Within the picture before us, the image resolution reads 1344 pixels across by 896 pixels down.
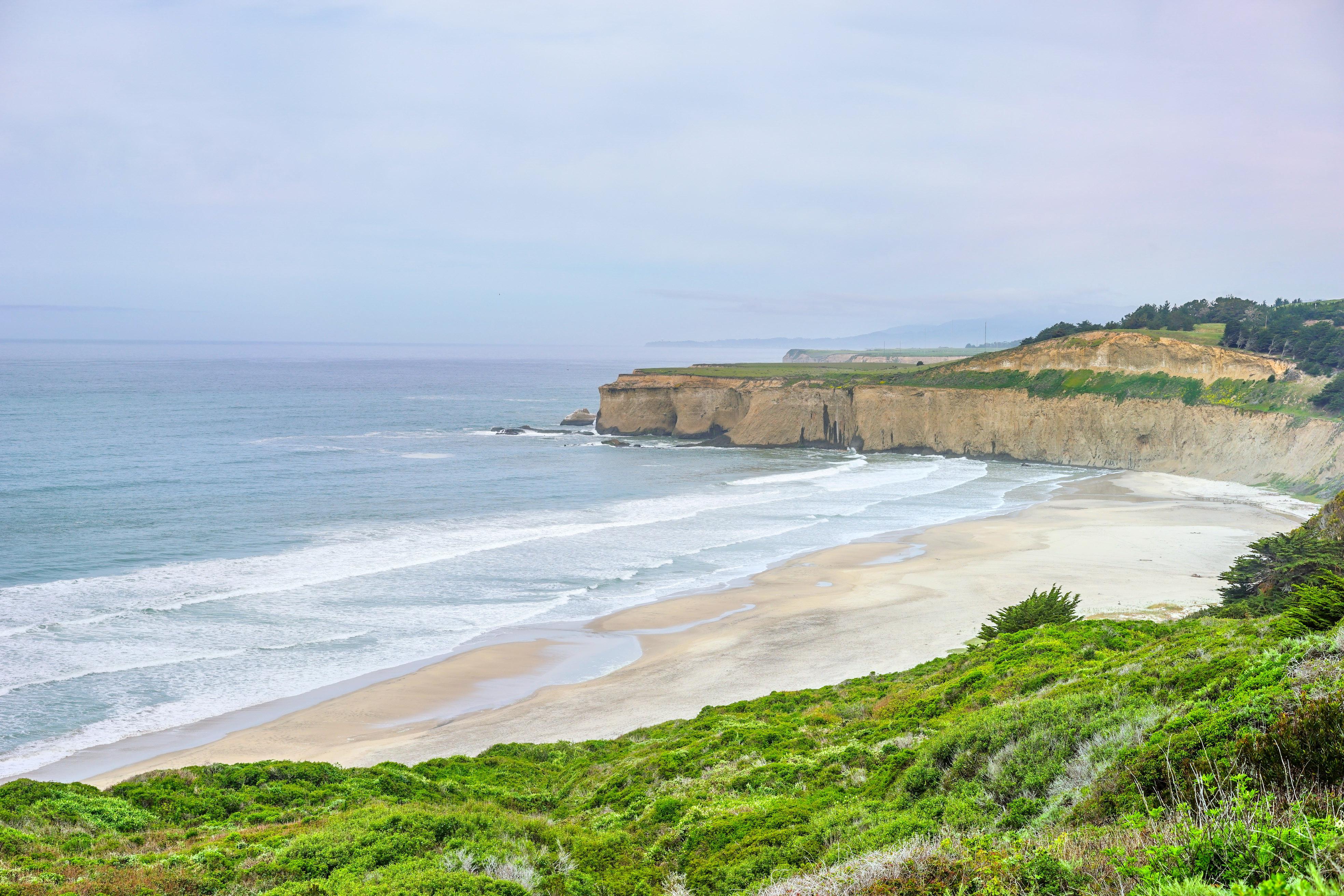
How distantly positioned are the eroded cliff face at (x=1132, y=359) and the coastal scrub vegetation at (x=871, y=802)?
170ft

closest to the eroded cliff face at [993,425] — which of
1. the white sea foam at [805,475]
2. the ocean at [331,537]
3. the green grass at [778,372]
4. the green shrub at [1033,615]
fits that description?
the green grass at [778,372]

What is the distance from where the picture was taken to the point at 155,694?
18641 mm

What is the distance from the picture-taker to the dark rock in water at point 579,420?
88375 millimetres

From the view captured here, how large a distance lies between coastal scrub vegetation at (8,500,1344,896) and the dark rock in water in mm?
74854

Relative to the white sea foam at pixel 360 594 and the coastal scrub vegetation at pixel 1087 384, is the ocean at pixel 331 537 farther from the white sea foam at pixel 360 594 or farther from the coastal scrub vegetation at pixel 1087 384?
the coastal scrub vegetation at pixel 1087 384

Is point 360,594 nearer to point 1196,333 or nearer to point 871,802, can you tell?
point 871,802

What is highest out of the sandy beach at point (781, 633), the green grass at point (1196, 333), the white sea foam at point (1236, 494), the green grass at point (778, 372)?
the green grass at point (1196, 333)

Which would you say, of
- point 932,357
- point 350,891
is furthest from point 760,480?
point 932,357

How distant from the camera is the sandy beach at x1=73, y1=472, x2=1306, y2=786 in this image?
17.2 m

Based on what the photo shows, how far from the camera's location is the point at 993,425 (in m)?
66.1

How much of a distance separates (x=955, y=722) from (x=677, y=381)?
69.9 m

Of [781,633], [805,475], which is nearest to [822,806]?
[781,633]

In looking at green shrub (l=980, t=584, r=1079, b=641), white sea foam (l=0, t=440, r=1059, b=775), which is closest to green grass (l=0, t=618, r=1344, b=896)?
green shrub (l=980, t=584, r=1079, b=641)

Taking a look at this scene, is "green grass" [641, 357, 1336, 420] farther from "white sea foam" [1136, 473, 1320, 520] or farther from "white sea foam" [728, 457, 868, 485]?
"white sea foam" [728, 457, 868, 485]
